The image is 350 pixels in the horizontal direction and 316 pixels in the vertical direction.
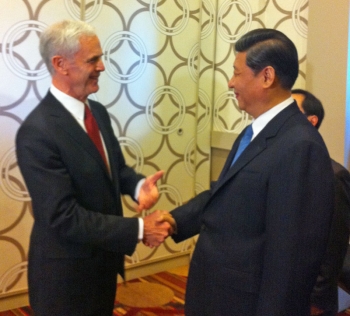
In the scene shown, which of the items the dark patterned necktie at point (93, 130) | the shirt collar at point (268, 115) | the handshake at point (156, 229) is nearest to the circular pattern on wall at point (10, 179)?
the dark patterned necktie at point (93, 130)

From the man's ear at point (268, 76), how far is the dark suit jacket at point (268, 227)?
0.09 meters

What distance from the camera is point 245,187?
1.25 m

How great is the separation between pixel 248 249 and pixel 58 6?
6.00ft

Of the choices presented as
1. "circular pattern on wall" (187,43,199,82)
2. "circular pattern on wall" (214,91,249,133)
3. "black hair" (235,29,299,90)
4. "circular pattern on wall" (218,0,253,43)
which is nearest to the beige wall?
"circular pattern on wall" (218,0,253,43)

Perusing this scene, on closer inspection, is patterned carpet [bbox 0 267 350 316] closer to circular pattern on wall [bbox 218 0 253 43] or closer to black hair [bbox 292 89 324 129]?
black hair [bbox 292 89 324 129]

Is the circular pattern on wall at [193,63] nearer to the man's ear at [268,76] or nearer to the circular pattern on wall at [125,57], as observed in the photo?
the circular pattern on wall at [125,57]

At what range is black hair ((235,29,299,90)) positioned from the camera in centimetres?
124

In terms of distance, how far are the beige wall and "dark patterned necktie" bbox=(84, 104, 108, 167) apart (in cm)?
136

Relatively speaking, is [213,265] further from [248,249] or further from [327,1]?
[327,1]

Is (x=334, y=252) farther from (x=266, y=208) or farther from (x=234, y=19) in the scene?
(x=234, y=19)

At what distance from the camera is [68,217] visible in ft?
4.51

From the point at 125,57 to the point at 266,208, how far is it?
5.85ft

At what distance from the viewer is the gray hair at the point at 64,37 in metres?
1.49

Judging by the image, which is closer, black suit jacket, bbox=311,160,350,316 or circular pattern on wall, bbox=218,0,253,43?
black suit jacket, bbox=311,160,350,316
